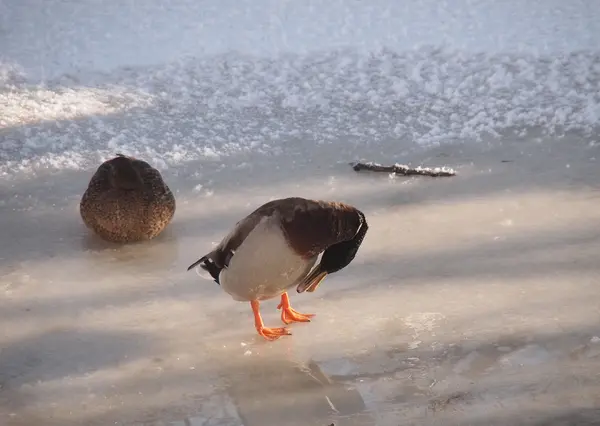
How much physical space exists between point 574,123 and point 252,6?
9.98ft

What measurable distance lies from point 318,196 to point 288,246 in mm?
1357

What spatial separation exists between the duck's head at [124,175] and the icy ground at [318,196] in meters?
0.26

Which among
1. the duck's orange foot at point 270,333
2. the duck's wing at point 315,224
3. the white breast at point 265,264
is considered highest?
the duck's wing at point 315,224

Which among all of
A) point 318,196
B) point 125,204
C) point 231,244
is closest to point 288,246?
point 231,244

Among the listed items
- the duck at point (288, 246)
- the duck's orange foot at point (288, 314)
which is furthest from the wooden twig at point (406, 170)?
the duck at point (288, 246)

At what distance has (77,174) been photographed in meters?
4.48

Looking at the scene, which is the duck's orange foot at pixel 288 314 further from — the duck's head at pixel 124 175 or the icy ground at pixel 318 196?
the duck's head at pixel 124 175

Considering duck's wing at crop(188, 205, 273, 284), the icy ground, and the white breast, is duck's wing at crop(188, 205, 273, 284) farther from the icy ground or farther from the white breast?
the icy ground

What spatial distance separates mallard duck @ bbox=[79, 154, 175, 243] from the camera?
369cm

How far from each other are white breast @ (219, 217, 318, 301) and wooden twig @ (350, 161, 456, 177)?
1.55m

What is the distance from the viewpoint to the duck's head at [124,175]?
3705 mm

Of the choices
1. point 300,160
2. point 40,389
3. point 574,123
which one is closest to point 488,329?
point 40,389

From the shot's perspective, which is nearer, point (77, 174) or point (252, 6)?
point (77, 174)

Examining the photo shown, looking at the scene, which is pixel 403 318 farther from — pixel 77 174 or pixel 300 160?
pixel 77 174
